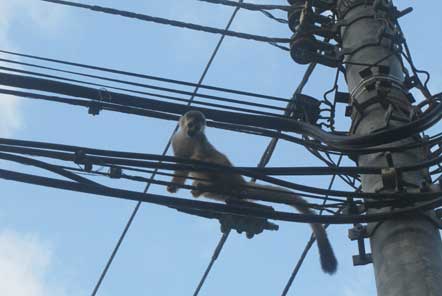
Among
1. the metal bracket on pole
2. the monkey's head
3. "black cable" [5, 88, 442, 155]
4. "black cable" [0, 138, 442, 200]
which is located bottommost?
the metal bracket on pole

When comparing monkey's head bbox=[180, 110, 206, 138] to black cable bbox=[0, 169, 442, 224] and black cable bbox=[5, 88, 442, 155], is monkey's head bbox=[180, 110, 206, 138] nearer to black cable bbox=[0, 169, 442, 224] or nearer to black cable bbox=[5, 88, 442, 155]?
black cable bbox=[5, 88, 442, 155]

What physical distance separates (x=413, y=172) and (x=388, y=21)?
55.6 inches

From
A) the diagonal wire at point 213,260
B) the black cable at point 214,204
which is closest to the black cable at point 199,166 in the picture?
the black cable at point 214,204

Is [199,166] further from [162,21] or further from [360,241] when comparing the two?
[162,21]

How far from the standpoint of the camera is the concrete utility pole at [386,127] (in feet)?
12.7

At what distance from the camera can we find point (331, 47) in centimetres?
598

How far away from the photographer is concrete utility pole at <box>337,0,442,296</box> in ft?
12.7

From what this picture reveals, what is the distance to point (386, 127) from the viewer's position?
4.63 m

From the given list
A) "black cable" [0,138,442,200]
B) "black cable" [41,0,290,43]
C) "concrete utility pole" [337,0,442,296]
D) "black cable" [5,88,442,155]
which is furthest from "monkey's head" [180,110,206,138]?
"black cable" [0,138,442,200]

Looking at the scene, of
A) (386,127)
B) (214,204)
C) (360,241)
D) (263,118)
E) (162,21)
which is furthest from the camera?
(162,21)

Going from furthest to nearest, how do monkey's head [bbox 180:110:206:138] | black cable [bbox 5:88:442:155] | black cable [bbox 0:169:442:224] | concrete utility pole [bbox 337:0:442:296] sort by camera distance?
monkey's head [bbox 180:110:206:138] < black cable [bbox 5:88:442:155] < black cable [bbox 0:169:442:224] < concrete utility pole [bbox 337:0:442:296]

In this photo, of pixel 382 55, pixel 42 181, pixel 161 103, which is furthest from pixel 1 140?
pixel 382 55

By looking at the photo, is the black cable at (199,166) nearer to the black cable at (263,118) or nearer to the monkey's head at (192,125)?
the black cable at (263,118)

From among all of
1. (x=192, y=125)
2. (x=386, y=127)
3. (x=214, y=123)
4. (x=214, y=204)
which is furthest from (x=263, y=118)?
(x=192, y=125)
